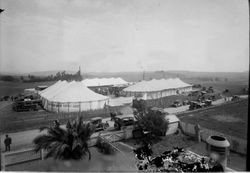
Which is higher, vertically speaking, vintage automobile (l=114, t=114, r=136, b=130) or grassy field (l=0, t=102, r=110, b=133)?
vintage automobile (l=114, t=114, r=136, b=130)

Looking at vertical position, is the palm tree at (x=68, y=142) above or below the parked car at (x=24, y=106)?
above

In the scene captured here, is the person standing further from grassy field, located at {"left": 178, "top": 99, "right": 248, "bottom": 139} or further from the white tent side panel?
grassy field, located at {"left": 178, "top": 99, "right": 248, "bottom": 139}

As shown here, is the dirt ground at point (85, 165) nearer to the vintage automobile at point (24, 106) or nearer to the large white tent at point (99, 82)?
the vintage automobile at point (24, 106)

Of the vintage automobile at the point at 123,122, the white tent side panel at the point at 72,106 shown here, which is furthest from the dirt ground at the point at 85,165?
the white tent side panel at the point at 72,106

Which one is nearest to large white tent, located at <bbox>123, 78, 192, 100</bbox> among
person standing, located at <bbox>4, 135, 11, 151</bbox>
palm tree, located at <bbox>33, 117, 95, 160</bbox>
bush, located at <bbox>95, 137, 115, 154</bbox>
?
bush, located at <bbox>95, 137, 115, 154</bbox>

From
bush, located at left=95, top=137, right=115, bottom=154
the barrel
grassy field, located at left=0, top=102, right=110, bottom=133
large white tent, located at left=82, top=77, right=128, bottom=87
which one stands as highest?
large white tent, located at left=82, top=77, right=128, bottom=87

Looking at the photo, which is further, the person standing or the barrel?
the person standing
